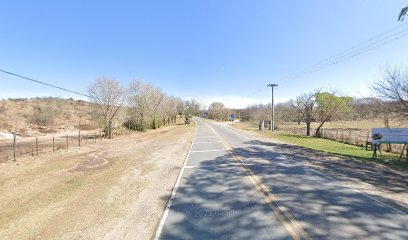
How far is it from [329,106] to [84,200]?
33.8 metres

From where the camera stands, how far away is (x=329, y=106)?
96.5 ft

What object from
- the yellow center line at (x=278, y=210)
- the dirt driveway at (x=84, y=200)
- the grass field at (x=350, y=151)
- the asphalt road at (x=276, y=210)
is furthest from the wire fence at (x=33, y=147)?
the grass field at (x=350, y=151)

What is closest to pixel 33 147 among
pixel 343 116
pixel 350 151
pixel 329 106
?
pixel 350 151

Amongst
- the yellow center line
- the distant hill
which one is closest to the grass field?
the yellow center line

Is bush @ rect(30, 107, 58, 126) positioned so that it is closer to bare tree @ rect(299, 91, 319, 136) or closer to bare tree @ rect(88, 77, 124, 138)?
bare tree @ rect(88, 77, 124, 138)

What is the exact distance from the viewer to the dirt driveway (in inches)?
169

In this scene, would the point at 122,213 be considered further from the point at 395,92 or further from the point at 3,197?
the point at 395,92

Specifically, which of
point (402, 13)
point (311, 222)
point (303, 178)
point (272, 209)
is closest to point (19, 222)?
point (272, 209)

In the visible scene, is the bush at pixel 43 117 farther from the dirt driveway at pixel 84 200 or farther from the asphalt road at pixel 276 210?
the asphalt road at pixel 276 210

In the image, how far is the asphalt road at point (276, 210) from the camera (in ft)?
12.9

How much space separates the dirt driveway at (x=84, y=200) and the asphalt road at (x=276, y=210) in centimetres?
73

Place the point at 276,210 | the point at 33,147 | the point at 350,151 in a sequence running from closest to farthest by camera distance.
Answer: the point at 276,210 < the point at 350,151 < the point at 33,147

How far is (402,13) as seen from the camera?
350 inches

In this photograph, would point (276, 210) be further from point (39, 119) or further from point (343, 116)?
point (39, 119)
